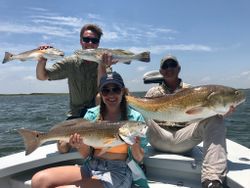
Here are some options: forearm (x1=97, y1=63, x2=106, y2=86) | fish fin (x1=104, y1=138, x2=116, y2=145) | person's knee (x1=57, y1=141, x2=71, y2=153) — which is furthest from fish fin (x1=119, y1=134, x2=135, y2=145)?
forearm (x1=97, y1=63, x2=106, y2=86)

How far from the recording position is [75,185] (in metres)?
4.18

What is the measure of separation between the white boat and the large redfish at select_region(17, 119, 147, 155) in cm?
118

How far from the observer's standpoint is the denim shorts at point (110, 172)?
4.22 m

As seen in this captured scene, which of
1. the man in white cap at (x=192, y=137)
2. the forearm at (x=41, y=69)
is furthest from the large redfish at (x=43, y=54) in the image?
the man in white cap at (x=192, y=137)

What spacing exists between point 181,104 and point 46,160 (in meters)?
2.15

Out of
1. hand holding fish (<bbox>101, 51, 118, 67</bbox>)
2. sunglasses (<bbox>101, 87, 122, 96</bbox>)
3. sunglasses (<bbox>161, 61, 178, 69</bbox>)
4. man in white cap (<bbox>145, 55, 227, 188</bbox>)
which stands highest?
hand holding fish (<bbox>101, 51, 118, 67</bbox>)

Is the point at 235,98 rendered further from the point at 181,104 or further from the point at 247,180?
the point at 247,180

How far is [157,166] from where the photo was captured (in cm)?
546

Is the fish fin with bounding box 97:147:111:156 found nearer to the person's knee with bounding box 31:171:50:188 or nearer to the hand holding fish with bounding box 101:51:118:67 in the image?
the person's knee with bounding box 31:171:50:188

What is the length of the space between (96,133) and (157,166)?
5.48ft

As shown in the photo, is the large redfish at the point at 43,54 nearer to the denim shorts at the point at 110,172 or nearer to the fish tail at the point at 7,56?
the fish tail at the point at 7,56

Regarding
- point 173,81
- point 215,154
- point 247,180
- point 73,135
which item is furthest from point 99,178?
point 173,81

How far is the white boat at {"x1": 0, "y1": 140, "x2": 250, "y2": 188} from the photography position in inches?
205

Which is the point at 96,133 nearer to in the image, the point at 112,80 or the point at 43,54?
the point at 112,80
